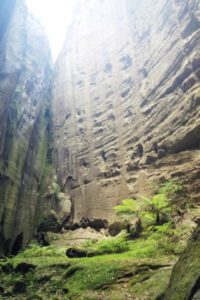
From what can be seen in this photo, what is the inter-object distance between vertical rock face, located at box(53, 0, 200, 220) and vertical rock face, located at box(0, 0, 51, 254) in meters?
1.27

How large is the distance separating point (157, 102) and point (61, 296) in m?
10.6

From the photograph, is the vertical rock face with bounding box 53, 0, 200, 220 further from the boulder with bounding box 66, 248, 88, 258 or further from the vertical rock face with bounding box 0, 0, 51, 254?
the boulder with bounding box 66, 248, 88, 258

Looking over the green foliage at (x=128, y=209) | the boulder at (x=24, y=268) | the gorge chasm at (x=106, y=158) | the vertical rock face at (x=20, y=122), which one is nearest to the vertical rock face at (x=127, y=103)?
the gorge chasm at (x=106, y=158)

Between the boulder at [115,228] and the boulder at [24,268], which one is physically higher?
the boulder at [115,228]

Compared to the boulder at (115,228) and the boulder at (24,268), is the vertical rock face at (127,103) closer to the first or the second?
the boulder at (115,228)

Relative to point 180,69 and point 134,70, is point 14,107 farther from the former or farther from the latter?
point 180,69

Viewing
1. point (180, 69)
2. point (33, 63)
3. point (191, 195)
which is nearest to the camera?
point (191, 195)

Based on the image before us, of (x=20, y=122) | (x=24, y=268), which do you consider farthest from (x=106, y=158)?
(x=24, y=268)

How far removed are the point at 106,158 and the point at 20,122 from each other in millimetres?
6477

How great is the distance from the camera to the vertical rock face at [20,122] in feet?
58.8

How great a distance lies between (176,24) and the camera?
17.9 meters

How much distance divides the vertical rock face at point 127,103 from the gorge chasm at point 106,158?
0.07m

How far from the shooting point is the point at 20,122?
2231cm

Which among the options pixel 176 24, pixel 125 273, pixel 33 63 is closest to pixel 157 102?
pixel 176 24
